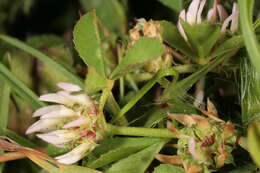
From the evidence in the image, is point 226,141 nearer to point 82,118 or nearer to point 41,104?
point 82,118

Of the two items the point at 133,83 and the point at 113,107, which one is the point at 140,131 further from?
the point at 133,83

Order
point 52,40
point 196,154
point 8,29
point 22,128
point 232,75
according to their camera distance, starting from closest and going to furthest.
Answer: point 196,154 < point 232,75 < point 22,128 < point 52,40 < point 8,29

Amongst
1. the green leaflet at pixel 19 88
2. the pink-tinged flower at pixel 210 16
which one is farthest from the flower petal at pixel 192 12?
the green leaflet at pixel 19 88

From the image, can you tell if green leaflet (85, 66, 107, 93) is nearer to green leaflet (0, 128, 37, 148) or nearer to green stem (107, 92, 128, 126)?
green stem (107, 92, 128, 126)

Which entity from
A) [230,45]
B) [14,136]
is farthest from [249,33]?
[14,136]

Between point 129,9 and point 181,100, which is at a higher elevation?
point 129,9

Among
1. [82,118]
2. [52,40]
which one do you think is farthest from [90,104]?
[52,40]

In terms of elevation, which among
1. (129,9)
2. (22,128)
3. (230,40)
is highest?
(129,9)

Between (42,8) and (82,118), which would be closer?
(82,118)
